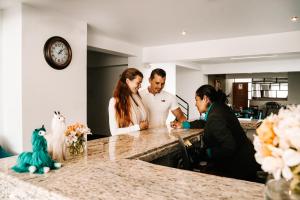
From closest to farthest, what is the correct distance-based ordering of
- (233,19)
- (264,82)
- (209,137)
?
1. (209,137)
2. (233,19)
3. (264,82)

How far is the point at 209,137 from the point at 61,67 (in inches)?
106

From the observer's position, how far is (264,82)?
15773 millimetres

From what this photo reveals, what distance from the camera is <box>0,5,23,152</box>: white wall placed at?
3.23m

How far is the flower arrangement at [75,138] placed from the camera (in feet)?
4.70

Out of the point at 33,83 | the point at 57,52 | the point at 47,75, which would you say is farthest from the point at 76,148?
the point at 57,52

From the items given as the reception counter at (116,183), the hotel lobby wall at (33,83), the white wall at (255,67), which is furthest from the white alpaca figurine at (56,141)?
the white wall at (255,67)

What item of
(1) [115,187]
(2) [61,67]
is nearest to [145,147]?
(1) [115,187]

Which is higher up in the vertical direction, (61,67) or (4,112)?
(61,67)

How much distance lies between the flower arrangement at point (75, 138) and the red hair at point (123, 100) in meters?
0.73

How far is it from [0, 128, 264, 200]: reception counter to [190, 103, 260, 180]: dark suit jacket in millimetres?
625

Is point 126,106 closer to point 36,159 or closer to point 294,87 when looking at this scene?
point 36,159

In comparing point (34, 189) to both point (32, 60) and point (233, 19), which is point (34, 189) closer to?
point (32, 60)

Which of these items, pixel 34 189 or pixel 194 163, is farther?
pixel 194 163

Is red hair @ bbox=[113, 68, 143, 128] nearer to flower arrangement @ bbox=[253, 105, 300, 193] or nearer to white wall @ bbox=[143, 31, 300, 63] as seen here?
flower arrangement @ bbox=[253, 105, 300, 193]
